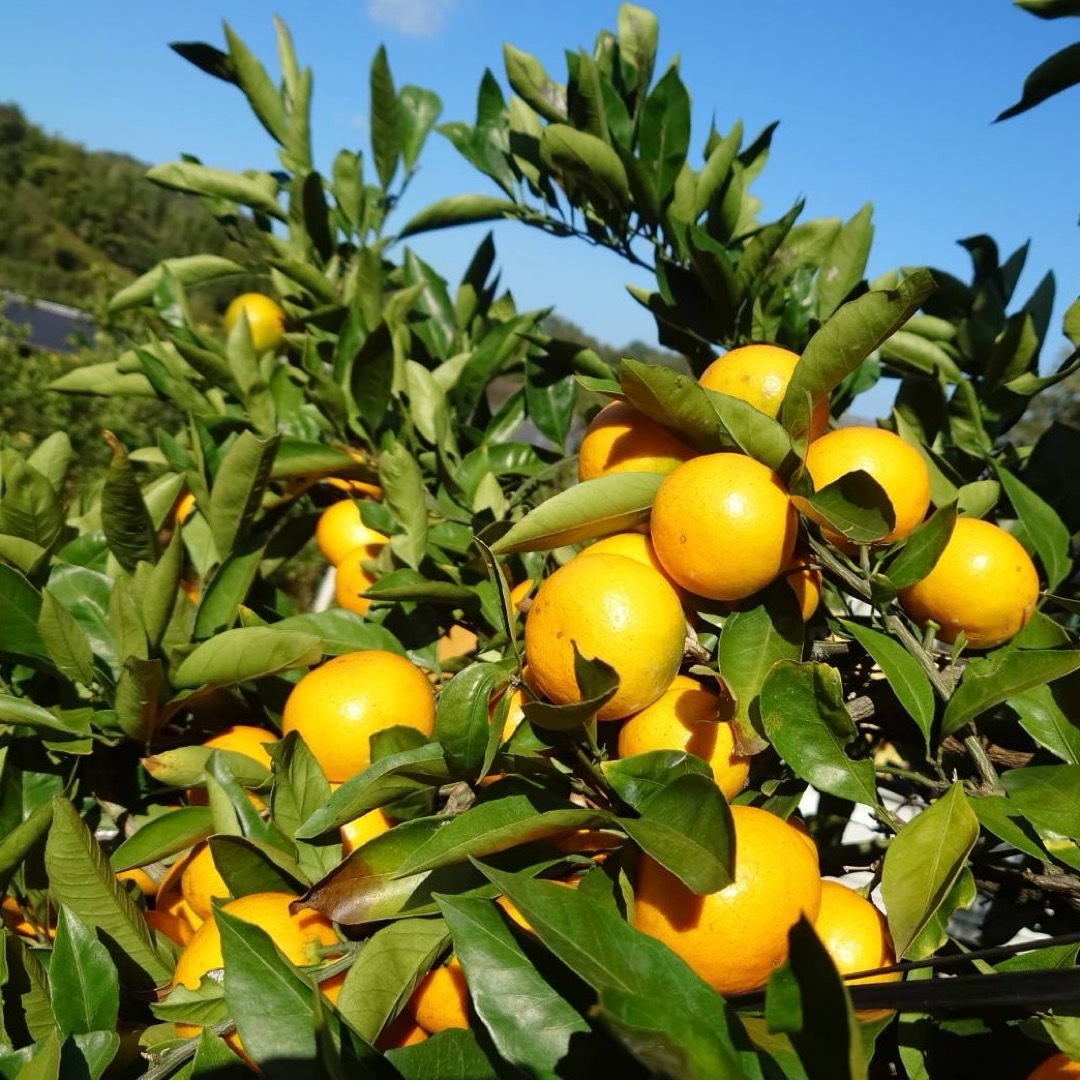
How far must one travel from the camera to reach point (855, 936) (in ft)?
1.98

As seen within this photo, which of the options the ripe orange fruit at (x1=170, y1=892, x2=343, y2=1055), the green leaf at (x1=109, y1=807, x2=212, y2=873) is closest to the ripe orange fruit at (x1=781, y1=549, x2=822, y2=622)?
the ripe orange fruit at (x1=170, y1=892, x2=343, y2=1055)

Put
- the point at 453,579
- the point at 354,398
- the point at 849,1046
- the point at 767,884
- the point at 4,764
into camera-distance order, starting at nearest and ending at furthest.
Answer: the point at 849,1046
the point at 767,884
the point at 4,764
the point at 453,579
the point at 354,398

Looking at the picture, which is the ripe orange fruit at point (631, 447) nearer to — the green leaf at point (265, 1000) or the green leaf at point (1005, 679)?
the green leaf at point (1005, 679)

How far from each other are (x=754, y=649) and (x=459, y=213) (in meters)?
1.08

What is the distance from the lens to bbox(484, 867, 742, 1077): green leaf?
1.36ft

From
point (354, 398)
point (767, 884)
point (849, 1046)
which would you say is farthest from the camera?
point (354, 398)

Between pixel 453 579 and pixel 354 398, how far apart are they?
315 mm

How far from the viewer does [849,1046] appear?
0.35 m

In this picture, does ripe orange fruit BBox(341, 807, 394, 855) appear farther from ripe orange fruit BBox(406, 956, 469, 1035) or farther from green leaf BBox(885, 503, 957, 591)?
green leaf BBox(885, 503, 957, 591)

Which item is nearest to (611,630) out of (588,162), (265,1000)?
(265,1000)

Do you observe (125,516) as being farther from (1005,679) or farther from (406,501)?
(1005,679)

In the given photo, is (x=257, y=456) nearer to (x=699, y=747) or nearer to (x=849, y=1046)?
(x=699, y=747)

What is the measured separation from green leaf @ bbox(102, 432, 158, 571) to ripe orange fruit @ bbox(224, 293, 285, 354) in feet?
2.12

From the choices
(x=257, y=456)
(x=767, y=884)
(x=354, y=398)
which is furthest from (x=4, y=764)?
(x=767, y=884)
